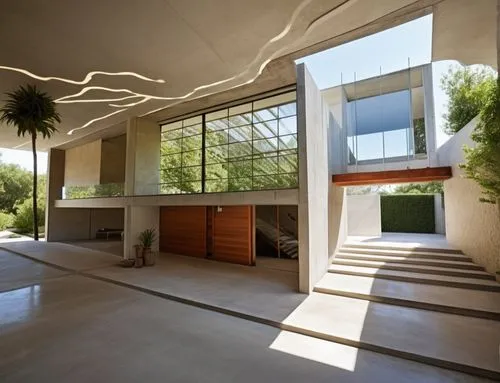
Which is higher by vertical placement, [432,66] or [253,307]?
[432,66]

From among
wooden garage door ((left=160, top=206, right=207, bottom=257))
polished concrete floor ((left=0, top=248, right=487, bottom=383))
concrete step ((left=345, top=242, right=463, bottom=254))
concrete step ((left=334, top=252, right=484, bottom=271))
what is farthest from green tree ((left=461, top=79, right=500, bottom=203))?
wooden garage door ((left=160, top=206, right=207, bottom=257))

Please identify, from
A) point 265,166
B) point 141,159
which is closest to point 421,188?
point 265,166

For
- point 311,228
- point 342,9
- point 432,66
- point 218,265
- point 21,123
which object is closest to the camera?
point 342,9

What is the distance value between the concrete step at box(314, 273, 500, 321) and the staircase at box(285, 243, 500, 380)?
1 cm

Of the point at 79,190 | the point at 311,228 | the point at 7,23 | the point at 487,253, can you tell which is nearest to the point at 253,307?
the point at 311,228

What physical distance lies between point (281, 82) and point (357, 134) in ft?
17.3

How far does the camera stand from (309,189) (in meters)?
5.91

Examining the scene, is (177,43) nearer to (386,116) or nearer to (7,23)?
(7,23)

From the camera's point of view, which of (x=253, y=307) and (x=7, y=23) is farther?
(x=253, y=307)

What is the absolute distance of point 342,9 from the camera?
13.5 feet

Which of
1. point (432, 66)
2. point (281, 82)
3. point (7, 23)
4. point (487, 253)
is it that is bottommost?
point (487, 253)

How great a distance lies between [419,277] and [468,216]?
2477 mm

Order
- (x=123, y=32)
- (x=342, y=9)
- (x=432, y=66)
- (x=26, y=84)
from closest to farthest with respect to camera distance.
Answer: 1. (x=342, y=9)
2. (x=123, y=32)
3. (x=26, y=84)
4. (x=432, y=66)

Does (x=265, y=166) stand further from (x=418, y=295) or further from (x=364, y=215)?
(x=364, y=215)
